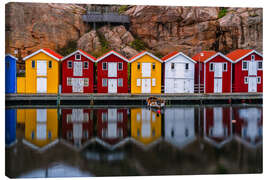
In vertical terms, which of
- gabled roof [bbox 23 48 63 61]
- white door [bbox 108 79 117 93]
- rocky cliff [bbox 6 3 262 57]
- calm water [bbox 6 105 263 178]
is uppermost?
rocky cliff [bbox 6 3 262 57]

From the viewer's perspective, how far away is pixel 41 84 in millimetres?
11750

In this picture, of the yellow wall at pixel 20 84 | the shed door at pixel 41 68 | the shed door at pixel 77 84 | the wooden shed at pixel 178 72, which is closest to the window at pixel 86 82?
the shed door at pixel 77 84

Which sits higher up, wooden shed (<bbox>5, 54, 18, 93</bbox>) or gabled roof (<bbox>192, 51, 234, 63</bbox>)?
gabled roof (<bbox>192, 51, 234, 63</bbox>)

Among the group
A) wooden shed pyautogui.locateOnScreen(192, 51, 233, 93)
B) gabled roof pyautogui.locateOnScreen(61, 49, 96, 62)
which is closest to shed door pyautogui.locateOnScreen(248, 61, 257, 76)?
wooden shed pyautogui.locateOnScreen(192, 51, 233, 93)

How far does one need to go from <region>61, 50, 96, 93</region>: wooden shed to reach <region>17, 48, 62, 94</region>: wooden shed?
1.25 feet

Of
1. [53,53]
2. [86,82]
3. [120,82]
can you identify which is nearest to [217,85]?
[120,82]

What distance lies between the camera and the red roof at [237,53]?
1182 centimetres

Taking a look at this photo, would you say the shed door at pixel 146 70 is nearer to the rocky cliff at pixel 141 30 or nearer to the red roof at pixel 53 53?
the rocky cliff at pixel 141 30

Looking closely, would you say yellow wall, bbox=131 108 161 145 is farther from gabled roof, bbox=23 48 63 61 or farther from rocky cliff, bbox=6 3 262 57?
gabled roof, bbox=23 48 63 61

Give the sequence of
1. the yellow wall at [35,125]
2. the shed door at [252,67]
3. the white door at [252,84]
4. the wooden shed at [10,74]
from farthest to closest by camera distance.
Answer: the shed door at [252,67], the white door at [252,84], the yellow wall at [35,125], the wooden shed at [10,74]

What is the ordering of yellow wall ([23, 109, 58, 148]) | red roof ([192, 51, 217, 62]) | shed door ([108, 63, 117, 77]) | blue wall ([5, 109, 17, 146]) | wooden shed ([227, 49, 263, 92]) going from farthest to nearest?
shed door ([108, 63, 117, 77]), red roof ([192, 51, 217, 62]), wooden shed ([227, 49, 263, 92]), yellow wall ([23, 109, 58, 148]), blue wall ([5, 109, 17, 146])

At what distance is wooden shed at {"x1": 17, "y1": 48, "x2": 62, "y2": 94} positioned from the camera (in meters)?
11.1

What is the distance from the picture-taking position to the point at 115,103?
13641mm

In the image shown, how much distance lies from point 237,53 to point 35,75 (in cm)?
780
